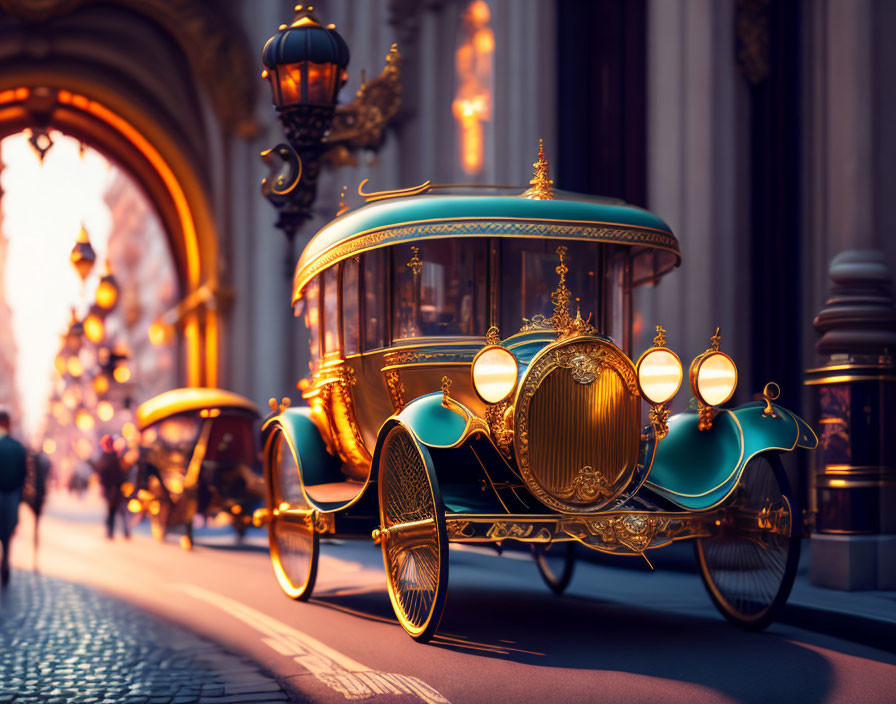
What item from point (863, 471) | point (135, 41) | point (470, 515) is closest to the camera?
point (470, 515)

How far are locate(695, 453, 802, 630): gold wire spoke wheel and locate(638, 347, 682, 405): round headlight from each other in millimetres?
720

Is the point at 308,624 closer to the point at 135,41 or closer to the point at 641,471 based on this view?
the point at 641,471

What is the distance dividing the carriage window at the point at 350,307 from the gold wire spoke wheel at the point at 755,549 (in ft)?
9.20

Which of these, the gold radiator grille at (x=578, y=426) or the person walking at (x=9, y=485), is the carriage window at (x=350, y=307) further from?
the person walking at (x=9, y=485)

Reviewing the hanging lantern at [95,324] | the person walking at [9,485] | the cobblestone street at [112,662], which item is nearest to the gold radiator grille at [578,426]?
the cobblestone street at [112,662]

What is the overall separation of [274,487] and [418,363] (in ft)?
10.1

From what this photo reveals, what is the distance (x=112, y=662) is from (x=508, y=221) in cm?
366

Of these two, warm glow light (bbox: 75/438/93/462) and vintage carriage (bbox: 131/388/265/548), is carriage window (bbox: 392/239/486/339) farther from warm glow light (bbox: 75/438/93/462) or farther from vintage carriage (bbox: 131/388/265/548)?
warm glow light (bbox: 75/438/93/462)

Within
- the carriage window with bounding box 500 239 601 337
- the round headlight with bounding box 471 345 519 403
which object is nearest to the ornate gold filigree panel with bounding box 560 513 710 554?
the round headlight with bounding box 471 345 519 403

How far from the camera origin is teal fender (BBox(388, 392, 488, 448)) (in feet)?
24.0

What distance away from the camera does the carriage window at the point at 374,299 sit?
347 inches

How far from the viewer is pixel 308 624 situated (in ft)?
28.4

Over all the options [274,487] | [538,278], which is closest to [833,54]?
[538,278]

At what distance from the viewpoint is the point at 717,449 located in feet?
26.6
